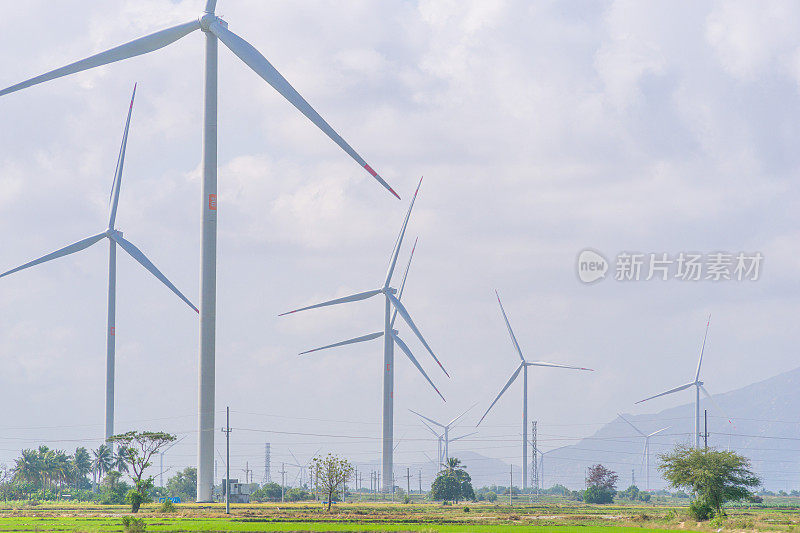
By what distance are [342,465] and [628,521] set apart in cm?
4730

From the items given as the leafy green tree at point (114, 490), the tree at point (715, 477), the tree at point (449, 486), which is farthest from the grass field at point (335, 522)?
the tree at point (449, 486)

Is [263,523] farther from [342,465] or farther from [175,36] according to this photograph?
[175,36]

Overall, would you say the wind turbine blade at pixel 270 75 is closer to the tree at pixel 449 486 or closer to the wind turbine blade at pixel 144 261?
the wind turbine blade at pixel 144 261

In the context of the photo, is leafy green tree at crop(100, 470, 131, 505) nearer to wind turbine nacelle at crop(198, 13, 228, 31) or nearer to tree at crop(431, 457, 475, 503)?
tree at crop(431, 457, 475, 503)

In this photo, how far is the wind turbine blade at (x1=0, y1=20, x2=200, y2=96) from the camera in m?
112

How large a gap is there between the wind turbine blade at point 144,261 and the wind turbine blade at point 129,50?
3924 centimetres

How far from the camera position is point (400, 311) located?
643ft

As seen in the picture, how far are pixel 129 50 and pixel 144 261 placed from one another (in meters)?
45.0

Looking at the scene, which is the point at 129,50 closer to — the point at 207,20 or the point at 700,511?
the point at 207,20

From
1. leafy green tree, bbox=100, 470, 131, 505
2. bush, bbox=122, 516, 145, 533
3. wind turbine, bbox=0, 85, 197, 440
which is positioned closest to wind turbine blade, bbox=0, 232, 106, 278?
wind turbine, bbox=0, 85, 197, 440

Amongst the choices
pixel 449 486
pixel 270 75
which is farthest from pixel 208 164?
pixel 449 486

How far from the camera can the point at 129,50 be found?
394 feet

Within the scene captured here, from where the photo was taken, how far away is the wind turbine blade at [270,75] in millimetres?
111625

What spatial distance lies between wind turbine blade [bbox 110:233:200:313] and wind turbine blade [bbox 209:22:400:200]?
4086 centimetres
